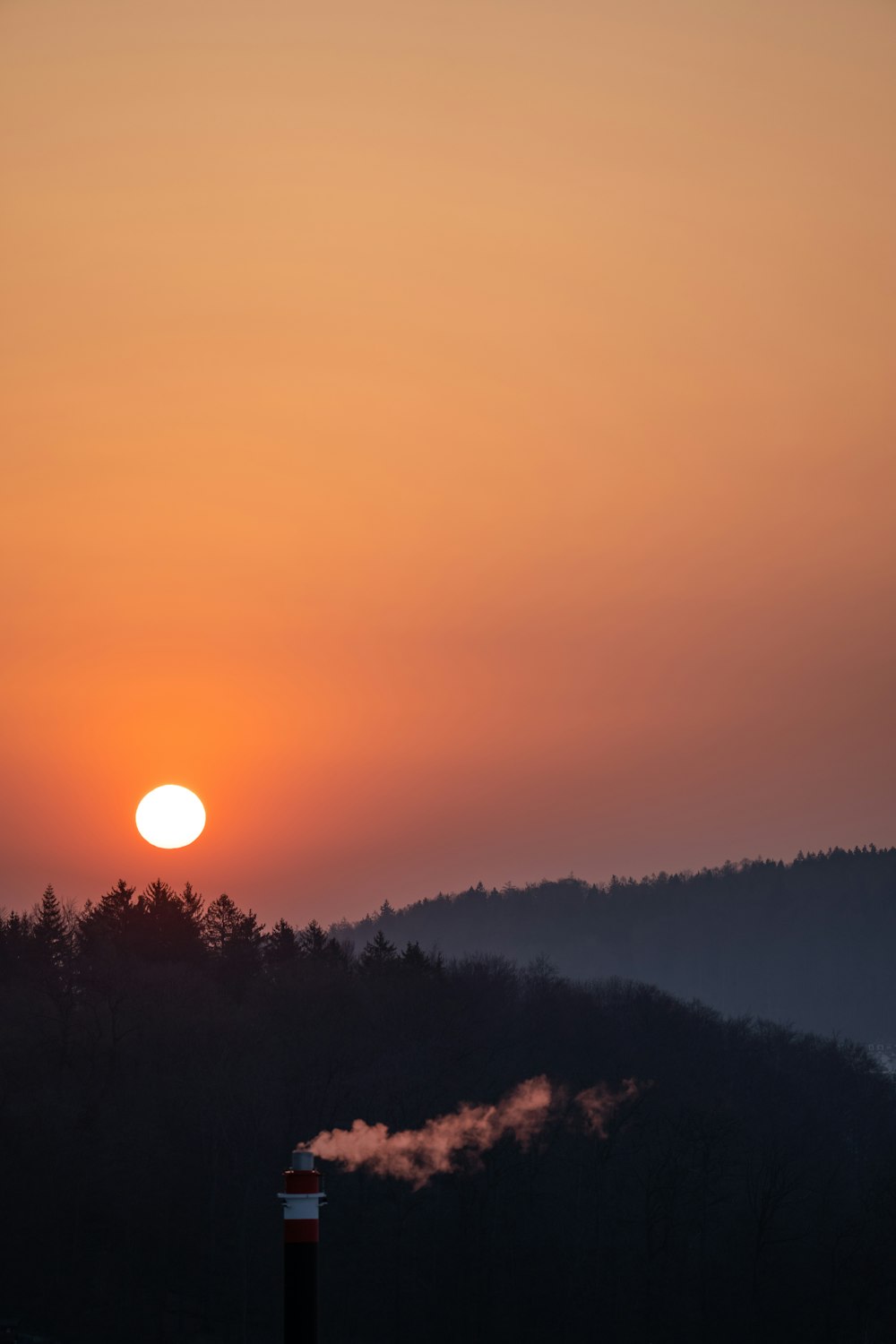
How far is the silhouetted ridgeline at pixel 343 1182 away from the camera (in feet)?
282

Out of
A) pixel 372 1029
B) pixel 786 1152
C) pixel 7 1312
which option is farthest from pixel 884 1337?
pixel 7 1312

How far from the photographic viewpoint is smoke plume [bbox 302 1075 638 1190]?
295ft

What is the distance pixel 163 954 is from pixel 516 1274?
30836mm

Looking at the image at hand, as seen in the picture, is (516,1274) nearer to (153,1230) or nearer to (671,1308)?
(671,1308)

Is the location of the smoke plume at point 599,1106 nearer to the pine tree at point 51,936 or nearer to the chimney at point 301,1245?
the pine tree at point 51,936

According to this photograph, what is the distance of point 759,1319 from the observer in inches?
3691

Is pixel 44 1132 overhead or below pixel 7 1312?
overhead

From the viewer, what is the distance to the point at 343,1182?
93.0 meters

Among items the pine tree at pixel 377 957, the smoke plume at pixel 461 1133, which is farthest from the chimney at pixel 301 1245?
the pine tree at pixel 377 957

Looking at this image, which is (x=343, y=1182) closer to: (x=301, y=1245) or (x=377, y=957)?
(x=377, y=957)

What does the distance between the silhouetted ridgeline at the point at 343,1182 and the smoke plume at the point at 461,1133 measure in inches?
41.0

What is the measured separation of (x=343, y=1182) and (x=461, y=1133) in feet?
27.5

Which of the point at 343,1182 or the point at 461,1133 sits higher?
the point at 461,1133

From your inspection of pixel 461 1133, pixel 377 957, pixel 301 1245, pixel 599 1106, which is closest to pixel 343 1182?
pixel 461 1133
